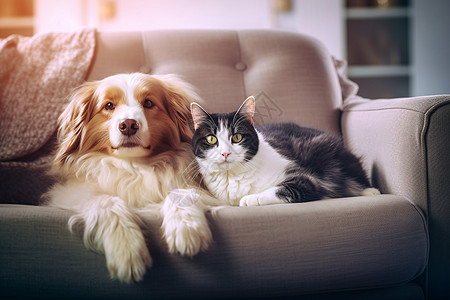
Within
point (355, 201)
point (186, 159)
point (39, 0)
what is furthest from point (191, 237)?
point (39, 0)

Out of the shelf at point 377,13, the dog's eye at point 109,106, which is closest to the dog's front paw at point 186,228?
the dog's eye at point 109,106

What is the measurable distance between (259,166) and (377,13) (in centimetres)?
252

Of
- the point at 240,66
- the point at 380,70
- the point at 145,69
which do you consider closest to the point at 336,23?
the point at 380,70

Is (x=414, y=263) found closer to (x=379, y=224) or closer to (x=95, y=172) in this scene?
(x=379, y=224)

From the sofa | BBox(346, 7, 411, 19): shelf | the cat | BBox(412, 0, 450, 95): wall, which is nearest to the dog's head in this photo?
the cat

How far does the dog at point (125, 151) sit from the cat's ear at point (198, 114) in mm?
100

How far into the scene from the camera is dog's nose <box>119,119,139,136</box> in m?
1.05

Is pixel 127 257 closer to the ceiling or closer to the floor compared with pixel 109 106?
closer to the floor

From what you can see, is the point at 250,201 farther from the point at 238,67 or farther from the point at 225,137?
the point at 238,67

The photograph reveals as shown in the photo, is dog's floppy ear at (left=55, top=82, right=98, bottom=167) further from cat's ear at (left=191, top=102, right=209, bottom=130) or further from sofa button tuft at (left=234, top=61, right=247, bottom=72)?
sofa button tuft at (left=234, top=61, right=247, bottom=72)

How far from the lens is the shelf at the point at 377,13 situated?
10.1 feet

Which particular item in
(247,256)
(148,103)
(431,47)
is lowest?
(247,256)

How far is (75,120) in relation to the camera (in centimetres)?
120

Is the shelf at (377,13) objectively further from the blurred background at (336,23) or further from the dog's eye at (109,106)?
the dog's eye at (109,106)
